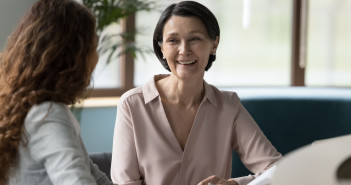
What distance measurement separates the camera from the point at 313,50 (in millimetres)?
5066

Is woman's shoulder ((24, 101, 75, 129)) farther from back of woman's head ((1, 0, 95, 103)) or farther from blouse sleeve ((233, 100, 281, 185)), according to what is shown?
blouse sleeve ((233, 100, 281, 185))

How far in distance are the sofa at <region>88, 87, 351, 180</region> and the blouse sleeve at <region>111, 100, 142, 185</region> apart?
1.59m

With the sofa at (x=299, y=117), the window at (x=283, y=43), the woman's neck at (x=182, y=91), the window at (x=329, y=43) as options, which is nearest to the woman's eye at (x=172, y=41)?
the woman's neck at (x=182, y=91)

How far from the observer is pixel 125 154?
192cm

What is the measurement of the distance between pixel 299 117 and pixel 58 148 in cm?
274

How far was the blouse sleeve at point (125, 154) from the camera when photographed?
1.90 metres

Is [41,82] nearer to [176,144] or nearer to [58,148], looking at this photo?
[58,148]

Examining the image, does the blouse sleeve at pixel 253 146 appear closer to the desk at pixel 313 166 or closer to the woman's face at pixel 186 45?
the woman's face at pixel 186 45

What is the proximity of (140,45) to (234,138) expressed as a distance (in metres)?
2.53

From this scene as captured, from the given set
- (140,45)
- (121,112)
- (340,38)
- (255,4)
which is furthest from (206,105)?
(340,38)

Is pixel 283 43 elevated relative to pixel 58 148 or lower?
lower

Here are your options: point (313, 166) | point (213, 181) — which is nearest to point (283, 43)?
point (213, 181)

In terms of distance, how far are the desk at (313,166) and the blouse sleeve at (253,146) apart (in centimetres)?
153

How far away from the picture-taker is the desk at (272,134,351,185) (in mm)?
423
